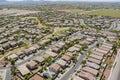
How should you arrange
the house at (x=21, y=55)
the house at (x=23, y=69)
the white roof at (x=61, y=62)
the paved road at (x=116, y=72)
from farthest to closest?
the house at (x=21, y=55)
the white roof at (x=61, y=62)
the house at (x=23, y=69)
the paved road at (x=116, y=72)

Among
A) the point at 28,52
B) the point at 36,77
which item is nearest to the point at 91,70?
the point at 36,77

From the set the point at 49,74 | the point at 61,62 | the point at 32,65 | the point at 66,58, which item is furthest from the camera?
the point at 66,58

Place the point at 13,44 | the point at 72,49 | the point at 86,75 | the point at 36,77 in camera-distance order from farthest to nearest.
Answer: the point at 13,44, the point at 72,49, the point at 36,77, the point at 86,75

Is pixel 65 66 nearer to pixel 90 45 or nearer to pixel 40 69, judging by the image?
pixel 40 69

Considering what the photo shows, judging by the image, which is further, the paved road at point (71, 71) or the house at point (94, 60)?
the house at point (94, 60)

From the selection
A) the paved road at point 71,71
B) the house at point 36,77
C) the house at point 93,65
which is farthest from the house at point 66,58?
the house at point 36,77

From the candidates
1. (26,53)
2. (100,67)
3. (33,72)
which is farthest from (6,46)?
(100,67)

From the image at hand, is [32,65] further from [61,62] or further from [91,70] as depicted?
[91,70]

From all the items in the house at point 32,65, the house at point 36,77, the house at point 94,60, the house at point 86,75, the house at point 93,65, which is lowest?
the house at point 36,77

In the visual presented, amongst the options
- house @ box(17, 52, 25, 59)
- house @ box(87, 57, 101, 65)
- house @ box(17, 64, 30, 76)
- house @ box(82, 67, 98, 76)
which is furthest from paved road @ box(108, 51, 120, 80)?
house @ box(17, 52, 25, 59)

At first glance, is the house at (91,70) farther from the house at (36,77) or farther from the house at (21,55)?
the house at (21,55)

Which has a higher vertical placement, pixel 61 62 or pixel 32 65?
pixel 61 62
